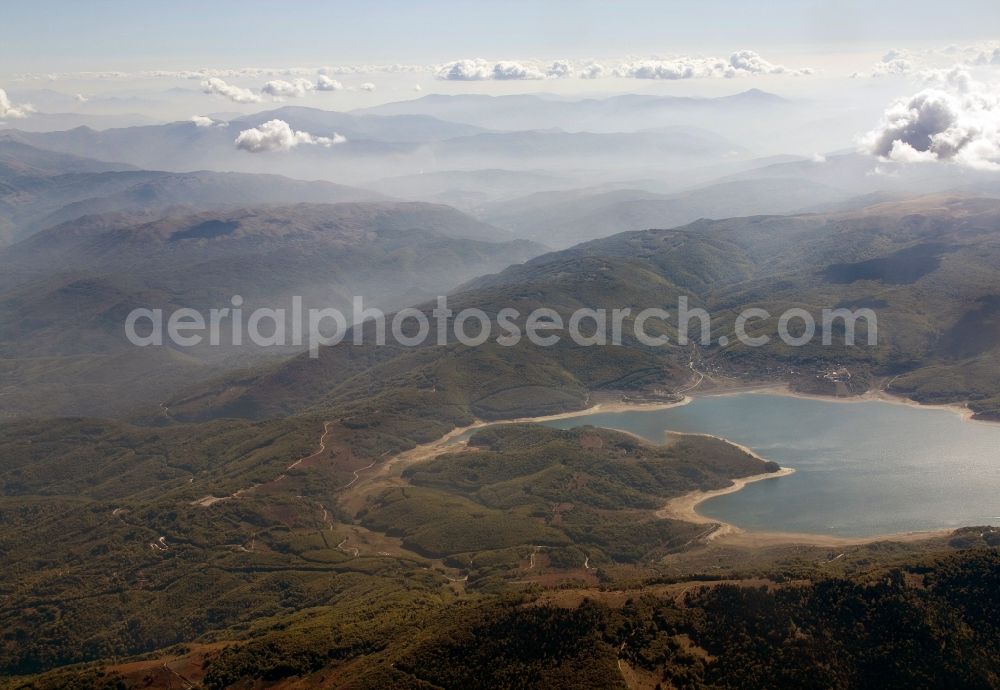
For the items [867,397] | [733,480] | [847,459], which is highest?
[867,397]

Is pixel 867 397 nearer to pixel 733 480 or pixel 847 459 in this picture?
pixel 847 459

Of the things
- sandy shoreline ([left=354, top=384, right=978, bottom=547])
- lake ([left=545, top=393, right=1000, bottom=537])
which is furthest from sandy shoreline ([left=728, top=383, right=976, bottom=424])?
lake ([left=545, top=393, right=1000, bottom=537])

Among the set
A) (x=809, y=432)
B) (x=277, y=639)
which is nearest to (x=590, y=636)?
(x=277, y=639)

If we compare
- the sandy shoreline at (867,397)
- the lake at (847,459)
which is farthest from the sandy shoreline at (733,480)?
the lake at (847,459)

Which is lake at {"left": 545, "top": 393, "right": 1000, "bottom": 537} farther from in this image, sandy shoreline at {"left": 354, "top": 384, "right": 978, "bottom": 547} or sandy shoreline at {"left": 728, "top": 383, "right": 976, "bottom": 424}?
sandy shoreline at {"left": 354, "top": 384, "right": 978, "bottom": 547}

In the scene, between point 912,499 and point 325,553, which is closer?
point 325,553

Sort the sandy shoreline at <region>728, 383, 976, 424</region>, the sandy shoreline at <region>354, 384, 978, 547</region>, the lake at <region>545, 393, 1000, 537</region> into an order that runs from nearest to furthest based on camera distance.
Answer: the sandy shoreline at <region>354, 384, 978, 547</region>
the lake at <region>545, 393, 1000, 537</region>
the sandy shoreline at <region>728, 383, 976, 424</region>

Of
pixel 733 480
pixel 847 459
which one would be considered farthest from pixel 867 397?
pixel 733 480

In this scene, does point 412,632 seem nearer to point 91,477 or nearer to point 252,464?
point 252,464

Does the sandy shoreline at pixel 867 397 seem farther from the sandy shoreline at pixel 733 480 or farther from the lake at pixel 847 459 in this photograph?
the lake at pixel 847 459
